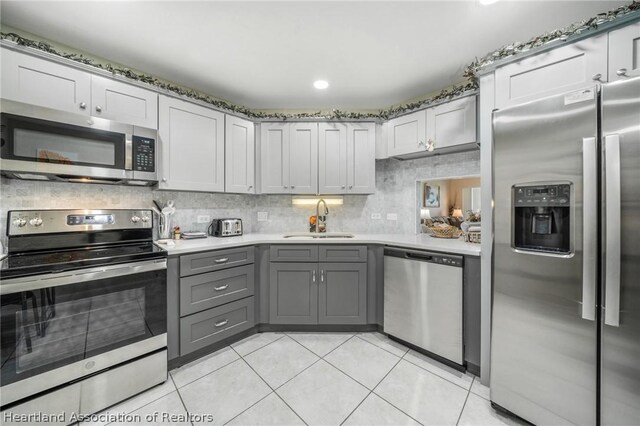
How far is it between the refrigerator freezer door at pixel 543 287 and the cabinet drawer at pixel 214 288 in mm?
1929

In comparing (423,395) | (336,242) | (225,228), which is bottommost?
(423,395)

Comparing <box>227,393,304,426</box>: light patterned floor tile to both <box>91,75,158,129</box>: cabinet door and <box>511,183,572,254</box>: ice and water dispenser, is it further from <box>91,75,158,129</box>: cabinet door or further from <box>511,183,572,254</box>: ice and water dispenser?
<box>91,75,158,129</box>: cabinet door

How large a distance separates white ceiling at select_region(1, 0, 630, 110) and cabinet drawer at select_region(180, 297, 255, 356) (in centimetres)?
211

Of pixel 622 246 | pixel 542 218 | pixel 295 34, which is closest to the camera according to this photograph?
pixel 622 246

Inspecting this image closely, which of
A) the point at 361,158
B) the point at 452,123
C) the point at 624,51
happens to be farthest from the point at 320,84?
the point at 624,51

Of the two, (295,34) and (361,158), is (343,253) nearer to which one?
(361,158)

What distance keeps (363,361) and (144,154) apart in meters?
2.42

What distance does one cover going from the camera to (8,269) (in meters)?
1.21

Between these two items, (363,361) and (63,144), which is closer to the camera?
(63,144)

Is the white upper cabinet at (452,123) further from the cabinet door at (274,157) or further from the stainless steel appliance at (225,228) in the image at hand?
the stainless steel appliance at (225,228)

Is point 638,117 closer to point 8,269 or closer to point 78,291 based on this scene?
point 78,291

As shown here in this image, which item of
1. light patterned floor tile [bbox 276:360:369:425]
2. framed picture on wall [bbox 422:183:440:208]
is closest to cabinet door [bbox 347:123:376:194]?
framed picture on wall [bbox 422:183:440:208]

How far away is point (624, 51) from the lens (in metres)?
1.27

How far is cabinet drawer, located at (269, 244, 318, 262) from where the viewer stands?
2365 millimetres
